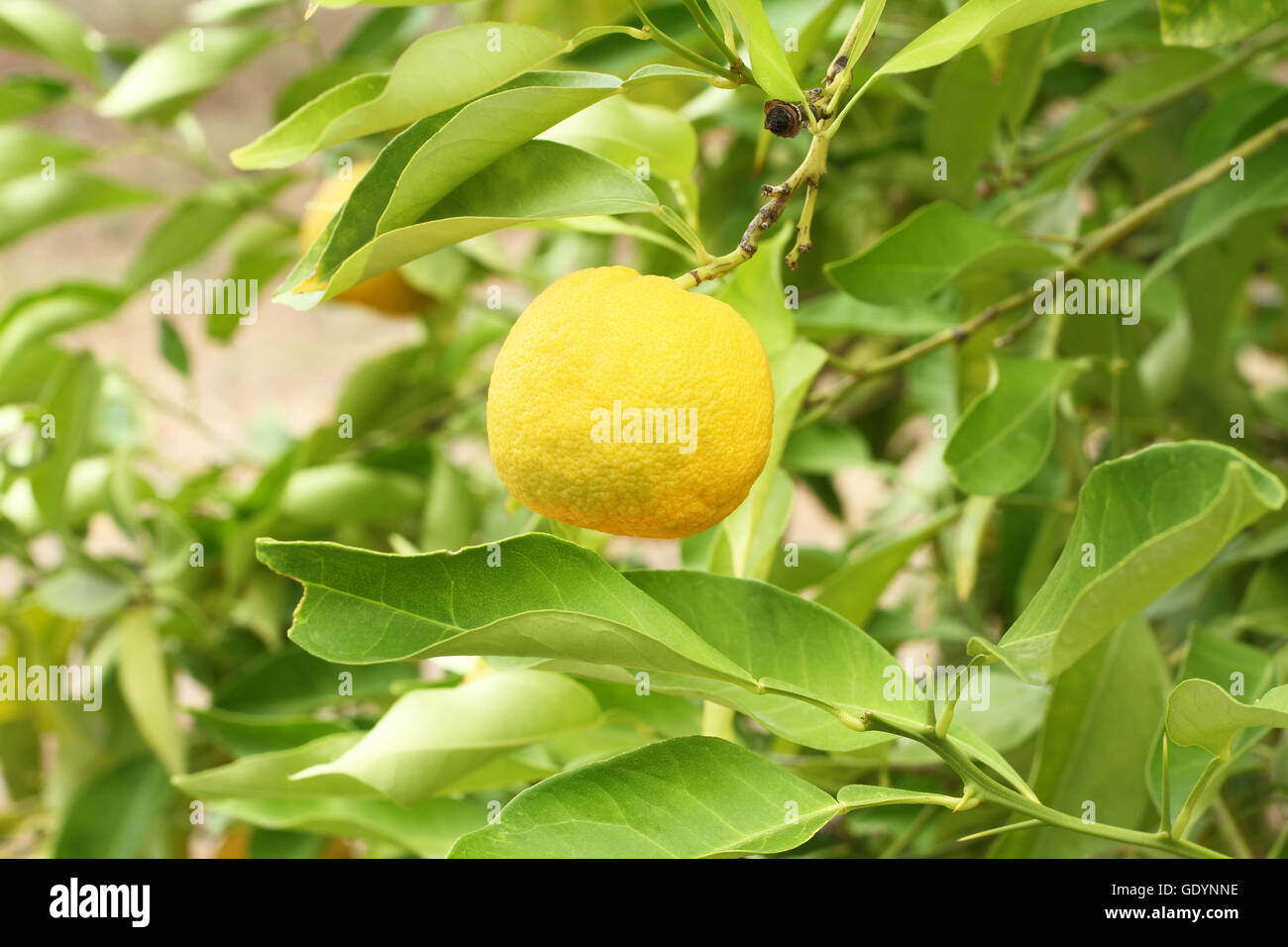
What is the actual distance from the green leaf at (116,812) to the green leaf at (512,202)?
A: 58 centimetres

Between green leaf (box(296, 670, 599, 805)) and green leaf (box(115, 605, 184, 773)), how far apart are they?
0.35 meters

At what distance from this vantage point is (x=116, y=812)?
797mm

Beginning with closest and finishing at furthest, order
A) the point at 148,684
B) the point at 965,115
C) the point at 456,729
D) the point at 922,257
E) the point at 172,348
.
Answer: the point at 456,729
the point at 922,257
the point at 965,115
the point at 148,684
the point at 172,348

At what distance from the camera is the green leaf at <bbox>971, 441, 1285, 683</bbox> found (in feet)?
0.85

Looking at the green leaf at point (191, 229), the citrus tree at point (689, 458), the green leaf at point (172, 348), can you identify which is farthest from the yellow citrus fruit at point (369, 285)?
the green leaf at point (172, 348)

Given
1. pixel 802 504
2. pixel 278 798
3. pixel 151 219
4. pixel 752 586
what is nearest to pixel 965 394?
pixel 752 586

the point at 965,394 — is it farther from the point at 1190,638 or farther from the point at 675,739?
the point at 675,739

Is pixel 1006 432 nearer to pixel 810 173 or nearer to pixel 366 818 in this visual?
pixel 810 173

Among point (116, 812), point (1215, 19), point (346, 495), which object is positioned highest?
point (1215, 19)

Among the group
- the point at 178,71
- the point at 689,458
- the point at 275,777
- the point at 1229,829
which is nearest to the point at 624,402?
the point at 689,458

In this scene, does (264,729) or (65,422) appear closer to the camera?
(264,729)

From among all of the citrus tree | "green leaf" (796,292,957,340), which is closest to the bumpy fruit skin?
the citrus tree

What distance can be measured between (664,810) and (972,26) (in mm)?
254
